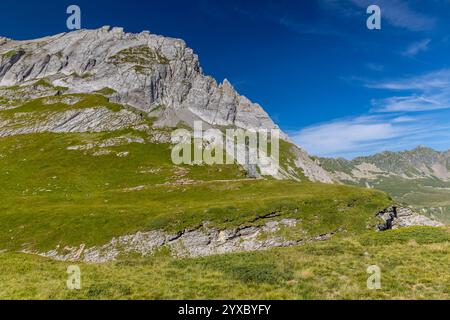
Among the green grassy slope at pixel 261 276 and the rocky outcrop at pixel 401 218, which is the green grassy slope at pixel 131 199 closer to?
the rocky outcrop at pixel 401 218

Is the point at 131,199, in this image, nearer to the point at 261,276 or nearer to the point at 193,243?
the point at 193,243

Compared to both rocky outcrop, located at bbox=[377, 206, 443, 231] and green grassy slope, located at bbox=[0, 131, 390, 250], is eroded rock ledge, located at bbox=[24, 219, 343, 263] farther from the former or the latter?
rocky outcrop, located at bbox=[377, 206, 443, 231]

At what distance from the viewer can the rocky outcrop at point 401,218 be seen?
5988cm

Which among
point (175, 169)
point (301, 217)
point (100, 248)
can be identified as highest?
point (175, 169)

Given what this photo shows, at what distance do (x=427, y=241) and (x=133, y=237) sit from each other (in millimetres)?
42622

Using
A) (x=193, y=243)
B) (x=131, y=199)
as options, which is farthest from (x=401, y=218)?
(x=131, y=199)

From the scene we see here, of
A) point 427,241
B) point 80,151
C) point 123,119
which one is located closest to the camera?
point 427,241

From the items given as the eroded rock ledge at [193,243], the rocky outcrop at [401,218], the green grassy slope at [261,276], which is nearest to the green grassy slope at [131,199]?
the eroded rock ledge at [193,243]

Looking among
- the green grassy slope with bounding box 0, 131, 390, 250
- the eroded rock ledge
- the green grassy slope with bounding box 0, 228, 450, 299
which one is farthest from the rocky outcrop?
the green grassy slope with bounding box 0, 228, 450, 299

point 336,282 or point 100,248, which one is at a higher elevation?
point 336,282
